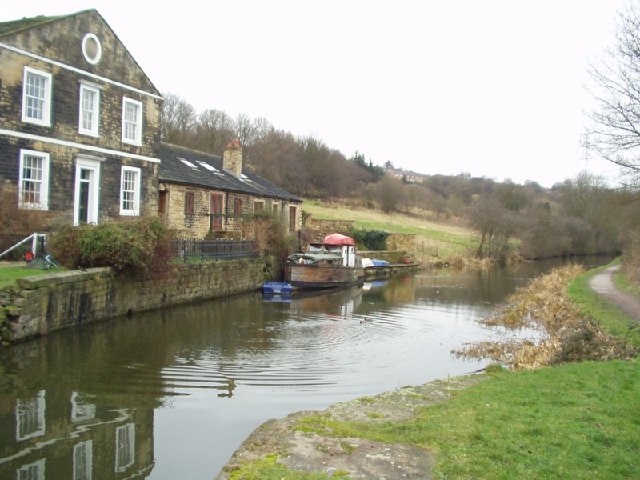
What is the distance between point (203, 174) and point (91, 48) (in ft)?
33.5

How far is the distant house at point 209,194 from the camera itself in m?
27.5

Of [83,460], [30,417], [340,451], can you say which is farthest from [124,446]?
[340,451]

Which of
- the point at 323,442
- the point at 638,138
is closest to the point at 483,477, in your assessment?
the point at 323,442

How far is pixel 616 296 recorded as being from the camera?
2225 centimetres

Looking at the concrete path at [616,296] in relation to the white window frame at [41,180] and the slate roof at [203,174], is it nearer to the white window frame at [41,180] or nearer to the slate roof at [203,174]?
the slate roof at [203,174]

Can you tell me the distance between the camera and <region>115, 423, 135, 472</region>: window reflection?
23.2 ft

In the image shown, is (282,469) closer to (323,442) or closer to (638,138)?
(323,442)

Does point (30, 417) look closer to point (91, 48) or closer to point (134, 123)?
point (91, 48)

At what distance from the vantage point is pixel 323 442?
22.0 ft

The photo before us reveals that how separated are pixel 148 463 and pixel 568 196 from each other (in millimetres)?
68617

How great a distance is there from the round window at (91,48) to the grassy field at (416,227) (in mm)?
30226

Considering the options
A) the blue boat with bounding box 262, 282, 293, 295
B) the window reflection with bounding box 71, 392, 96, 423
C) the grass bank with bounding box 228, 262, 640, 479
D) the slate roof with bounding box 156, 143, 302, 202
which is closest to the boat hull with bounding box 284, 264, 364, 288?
→ the blue boat with bounding box 262, 282, 293, 295

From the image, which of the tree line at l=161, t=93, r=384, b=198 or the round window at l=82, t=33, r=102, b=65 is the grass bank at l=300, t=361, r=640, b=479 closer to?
the round window at l=82, t=33, r=102, b=65

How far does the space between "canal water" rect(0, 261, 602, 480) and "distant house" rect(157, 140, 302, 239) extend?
7.73 metres
